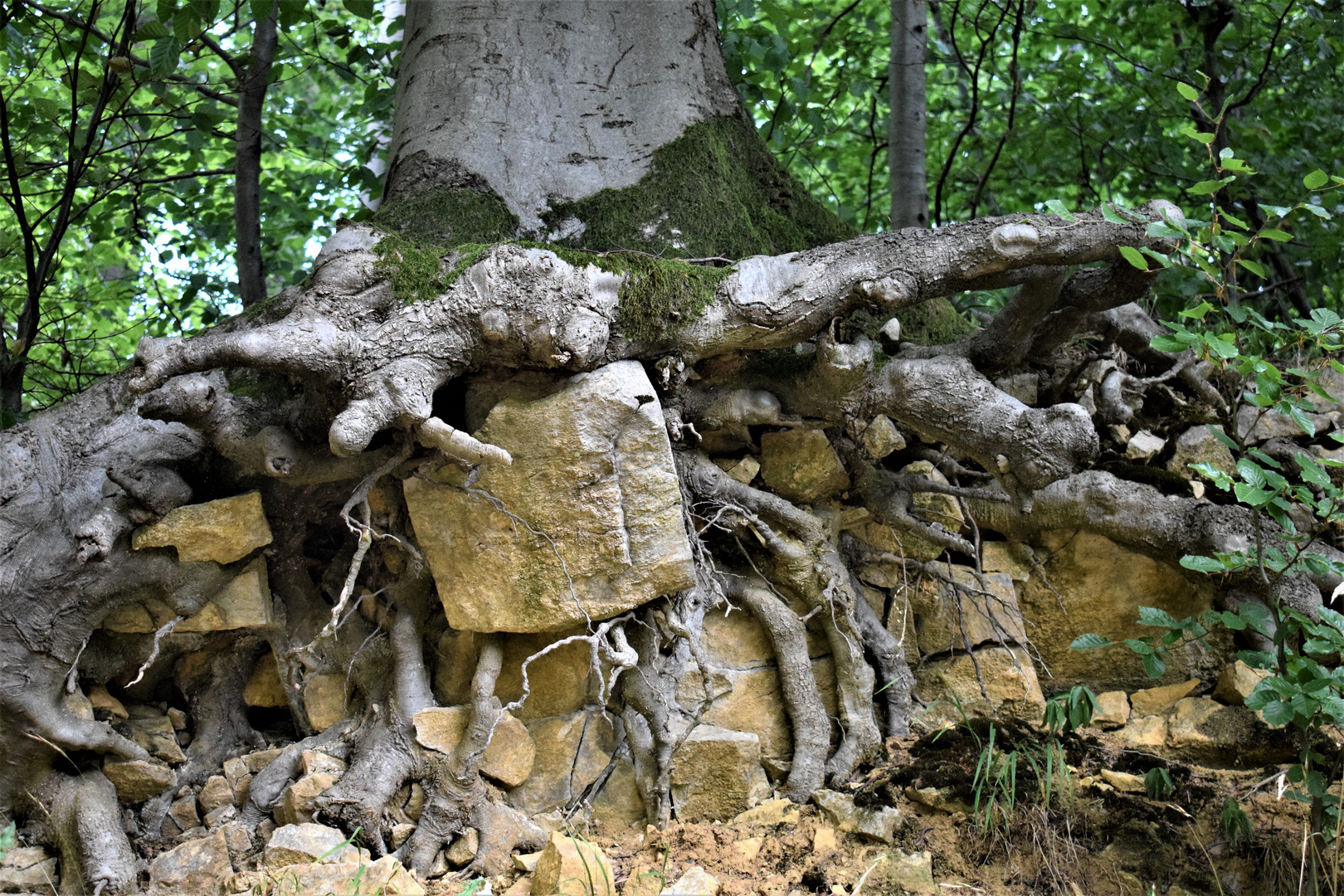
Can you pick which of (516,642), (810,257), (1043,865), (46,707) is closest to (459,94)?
(810,257)

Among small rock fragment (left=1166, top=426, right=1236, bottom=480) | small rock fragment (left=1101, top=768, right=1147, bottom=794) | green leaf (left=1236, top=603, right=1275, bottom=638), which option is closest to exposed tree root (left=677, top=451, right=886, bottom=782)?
small rock fragment (left=1101, top=768, right=1147, bottom=794)

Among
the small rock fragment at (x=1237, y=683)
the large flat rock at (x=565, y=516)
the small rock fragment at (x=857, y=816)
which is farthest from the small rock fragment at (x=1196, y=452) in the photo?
the large flat rock at (x=565, y=516)

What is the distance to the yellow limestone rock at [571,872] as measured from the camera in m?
2.68

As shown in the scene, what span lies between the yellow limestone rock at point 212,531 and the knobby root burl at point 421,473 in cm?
5

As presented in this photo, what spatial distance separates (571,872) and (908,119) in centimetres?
457

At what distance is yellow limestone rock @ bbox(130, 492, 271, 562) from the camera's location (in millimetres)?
3133

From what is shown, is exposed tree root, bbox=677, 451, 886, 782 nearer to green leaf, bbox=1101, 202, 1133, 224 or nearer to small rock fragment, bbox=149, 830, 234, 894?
green leaf, bbox=1101, 202, 1133, 224

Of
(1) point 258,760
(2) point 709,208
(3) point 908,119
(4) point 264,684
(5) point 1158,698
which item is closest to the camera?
(1) point 258,760

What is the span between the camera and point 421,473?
3080mm

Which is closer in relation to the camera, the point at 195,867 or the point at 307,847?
the point at 307,847

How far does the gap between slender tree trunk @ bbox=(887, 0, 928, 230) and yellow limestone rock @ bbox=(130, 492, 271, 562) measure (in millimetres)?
3847

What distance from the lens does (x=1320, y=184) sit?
107 inches

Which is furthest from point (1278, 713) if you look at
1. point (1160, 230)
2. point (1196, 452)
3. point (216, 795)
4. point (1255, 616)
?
point (216, 795)

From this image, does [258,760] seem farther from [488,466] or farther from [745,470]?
[745,470]
